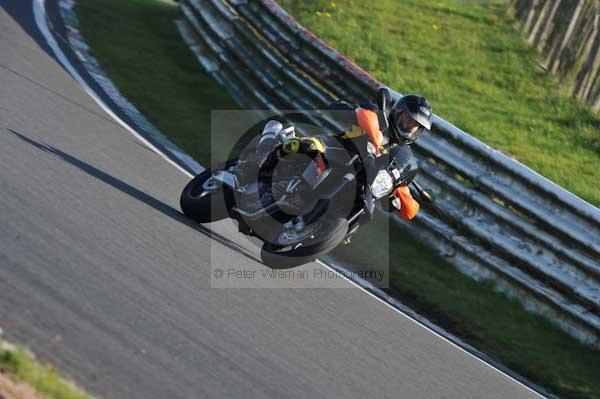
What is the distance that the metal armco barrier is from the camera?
784 centimetres

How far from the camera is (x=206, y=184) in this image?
7363mm

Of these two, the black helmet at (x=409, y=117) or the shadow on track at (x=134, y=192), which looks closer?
the black helmet at (x=409, y=117)

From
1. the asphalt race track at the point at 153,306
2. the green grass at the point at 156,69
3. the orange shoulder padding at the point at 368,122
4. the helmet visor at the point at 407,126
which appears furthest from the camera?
the green grass at the point at 156,69

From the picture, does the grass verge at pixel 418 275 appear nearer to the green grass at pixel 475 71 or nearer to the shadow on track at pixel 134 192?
the shadow on track at pixel 134 192

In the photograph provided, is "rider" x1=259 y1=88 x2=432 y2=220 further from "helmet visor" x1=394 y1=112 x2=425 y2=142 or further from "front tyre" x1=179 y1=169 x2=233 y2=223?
"front tyre" x1=179 y1=169 x2=233 y2=223

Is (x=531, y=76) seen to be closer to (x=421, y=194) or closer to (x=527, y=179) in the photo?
(x=527, y=179)

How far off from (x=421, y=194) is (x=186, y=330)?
99.5 inches

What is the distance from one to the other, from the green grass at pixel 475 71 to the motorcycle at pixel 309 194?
3835mm

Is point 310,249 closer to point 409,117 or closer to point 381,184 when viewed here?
point 381,184

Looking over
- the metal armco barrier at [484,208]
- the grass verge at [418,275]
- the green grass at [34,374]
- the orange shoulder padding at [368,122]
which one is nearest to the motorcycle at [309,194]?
the orange shoulder padding at [368,122]

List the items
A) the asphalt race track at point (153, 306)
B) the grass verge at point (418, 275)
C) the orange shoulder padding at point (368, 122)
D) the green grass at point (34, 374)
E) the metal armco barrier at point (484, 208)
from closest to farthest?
the green grass at point (34, 374) → the asphalt race track at point (153, 306) → the orange shoulder padding at point (368, 122) → the grass verge at point (418, 275) → the metal armco barrier at point (484, 208)

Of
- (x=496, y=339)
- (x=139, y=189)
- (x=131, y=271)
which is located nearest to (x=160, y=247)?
(x=131, y=271)

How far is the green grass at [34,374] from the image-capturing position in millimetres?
3834

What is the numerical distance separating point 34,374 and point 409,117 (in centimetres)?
358
